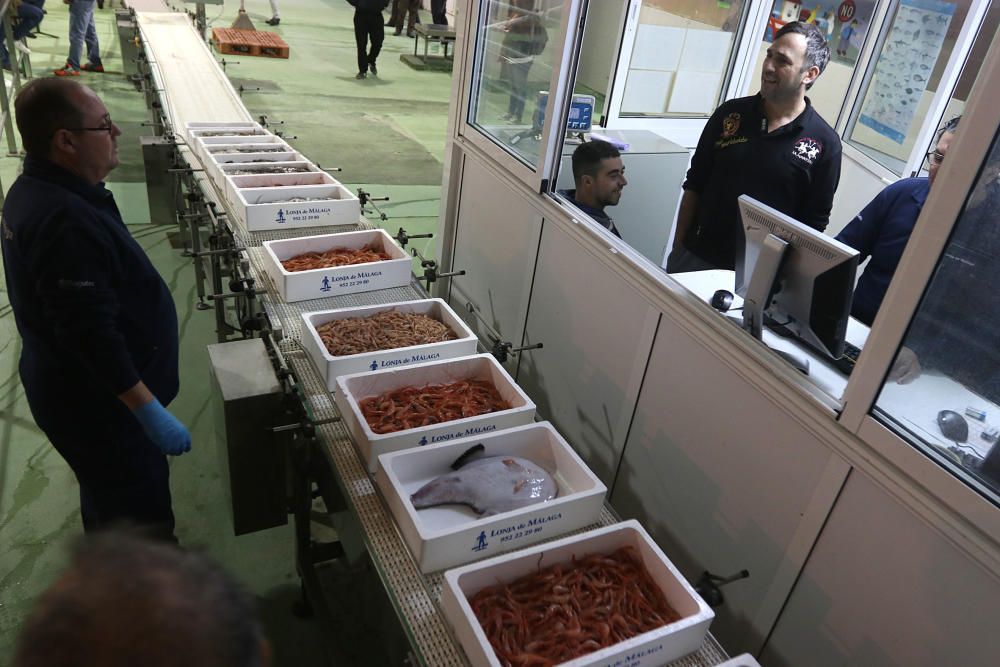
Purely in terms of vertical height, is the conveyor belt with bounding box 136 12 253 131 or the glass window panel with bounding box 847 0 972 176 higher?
the glass window panel with bounding box 847 0 972 176

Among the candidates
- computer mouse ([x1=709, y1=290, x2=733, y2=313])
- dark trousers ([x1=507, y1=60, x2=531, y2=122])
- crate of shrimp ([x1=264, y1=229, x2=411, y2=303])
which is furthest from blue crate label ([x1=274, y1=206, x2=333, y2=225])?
computer mouse ([x1=709, y1=290, x2=733, y2=313])

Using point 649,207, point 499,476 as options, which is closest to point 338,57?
point 649,207

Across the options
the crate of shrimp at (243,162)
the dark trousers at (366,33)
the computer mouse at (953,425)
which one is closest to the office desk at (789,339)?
the computer mouse at (953,425)

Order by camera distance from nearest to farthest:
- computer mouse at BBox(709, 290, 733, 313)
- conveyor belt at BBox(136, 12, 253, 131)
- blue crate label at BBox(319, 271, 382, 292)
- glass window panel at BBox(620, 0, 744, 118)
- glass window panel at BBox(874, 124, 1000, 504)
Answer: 1. glass window panel at BBox(874, 124, 1000, 504)
2. computer mouse at BBox(709, 290, 733, 313)
3. blue crate label at BBox(319, 271, 382, 292)
4. conveyor belt at BBox(136, 12, 253, 131)
5. glass window panel at BBox(620, 0, 744, 118)

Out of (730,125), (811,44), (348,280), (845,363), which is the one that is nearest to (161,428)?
(348,280)

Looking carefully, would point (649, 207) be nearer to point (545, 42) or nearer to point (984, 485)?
point (545, 42)

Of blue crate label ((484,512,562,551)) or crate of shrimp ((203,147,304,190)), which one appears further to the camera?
crate of shrimp ((203,147,304,190))

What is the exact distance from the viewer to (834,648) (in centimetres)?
194

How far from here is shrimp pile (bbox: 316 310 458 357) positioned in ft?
8.47

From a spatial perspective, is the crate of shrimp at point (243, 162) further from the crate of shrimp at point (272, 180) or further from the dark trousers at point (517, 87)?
the dark trousers at point (517, 87)

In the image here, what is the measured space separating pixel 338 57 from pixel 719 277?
37.5 feet

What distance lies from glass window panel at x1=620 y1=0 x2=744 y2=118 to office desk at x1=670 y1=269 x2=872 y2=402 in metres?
3.25

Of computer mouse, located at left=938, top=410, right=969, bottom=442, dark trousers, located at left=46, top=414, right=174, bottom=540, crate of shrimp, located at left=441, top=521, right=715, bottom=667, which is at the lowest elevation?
dark trousers, located at left=46, top=414, right=174, bottom=540

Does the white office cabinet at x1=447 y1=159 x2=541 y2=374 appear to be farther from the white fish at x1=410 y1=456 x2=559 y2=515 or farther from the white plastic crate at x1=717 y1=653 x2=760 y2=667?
the white plastic crate at x1=717 y1=653 x2=760 y2=667
